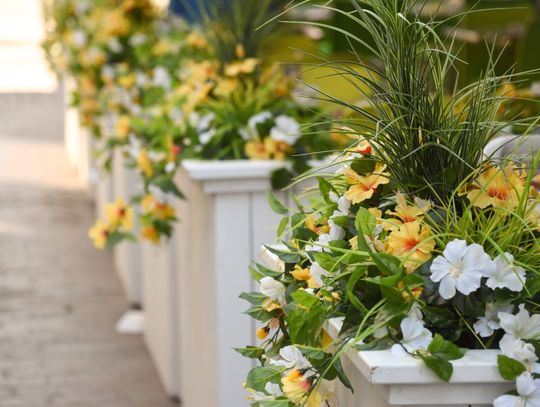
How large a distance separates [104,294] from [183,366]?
8.17 feet

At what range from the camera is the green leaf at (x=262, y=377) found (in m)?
1.88

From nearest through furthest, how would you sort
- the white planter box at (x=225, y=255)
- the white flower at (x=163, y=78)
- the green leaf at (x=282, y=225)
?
the green leaf at (x=282, y=225) → the white planter box at (x=225, y=255) → the white flower at (x=163, y=78)

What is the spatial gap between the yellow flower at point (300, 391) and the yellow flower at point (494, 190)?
0.38 meters

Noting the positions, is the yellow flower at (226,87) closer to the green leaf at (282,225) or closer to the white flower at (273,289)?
the green leaf at (282,225)

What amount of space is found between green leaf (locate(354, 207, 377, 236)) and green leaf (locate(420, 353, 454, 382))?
0.28 meters

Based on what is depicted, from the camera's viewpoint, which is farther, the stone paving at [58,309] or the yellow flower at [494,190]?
the stone paving at [58,309]

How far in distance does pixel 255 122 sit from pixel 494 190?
191cm

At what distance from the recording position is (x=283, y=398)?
5.99ft

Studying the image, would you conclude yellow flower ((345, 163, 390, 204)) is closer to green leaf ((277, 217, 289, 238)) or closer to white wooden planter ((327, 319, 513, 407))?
green leaf ((277, 217, 289, 238))

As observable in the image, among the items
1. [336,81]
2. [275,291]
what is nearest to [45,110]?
[336,81]

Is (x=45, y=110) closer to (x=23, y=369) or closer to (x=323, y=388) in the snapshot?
(x=23, y=369)

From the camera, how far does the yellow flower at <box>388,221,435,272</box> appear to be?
5.61 ft

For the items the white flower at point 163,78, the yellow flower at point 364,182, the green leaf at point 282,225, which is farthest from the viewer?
the white flower at point 163,78

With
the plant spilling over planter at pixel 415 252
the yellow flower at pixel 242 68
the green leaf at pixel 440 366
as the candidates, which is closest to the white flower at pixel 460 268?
the plant spilling over planter at pixel 415 252
